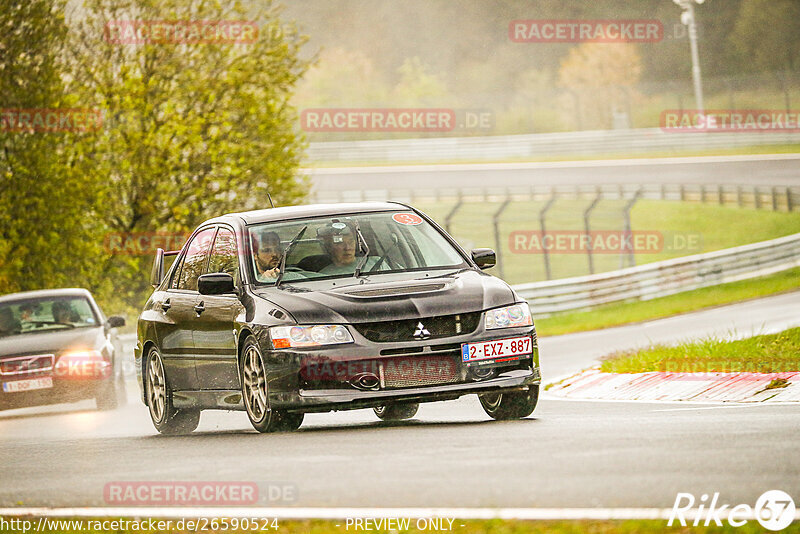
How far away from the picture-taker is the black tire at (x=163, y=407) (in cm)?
1167

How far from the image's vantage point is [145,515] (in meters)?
6.70

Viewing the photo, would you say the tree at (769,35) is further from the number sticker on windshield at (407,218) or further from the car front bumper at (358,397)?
the car front bumper at (358,397)

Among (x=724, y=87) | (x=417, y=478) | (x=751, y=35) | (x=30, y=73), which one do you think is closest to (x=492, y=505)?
(x=417, y=478)

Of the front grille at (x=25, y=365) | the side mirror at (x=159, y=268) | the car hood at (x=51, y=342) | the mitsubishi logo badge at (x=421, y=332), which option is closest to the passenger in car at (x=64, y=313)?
the car hood at (x=51, y=342)

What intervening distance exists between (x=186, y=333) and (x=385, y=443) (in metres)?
2.85

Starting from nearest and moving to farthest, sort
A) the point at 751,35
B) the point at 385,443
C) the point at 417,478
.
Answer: the point at 417,478 → the point at 385,443 → the point at 751,35

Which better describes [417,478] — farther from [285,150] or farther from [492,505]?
[285,150]

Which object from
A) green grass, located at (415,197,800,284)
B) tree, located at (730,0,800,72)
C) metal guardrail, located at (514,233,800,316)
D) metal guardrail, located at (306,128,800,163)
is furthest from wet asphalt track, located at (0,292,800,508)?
tree, located at (730,0,800,72)

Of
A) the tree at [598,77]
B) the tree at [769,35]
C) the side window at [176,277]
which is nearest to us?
the side window at [176,277]

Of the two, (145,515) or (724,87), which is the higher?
(724,87)

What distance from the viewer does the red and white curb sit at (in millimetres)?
11398

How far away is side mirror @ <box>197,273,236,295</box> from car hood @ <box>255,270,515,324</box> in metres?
0.22

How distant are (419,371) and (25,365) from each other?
8795mm

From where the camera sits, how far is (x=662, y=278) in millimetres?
32625
